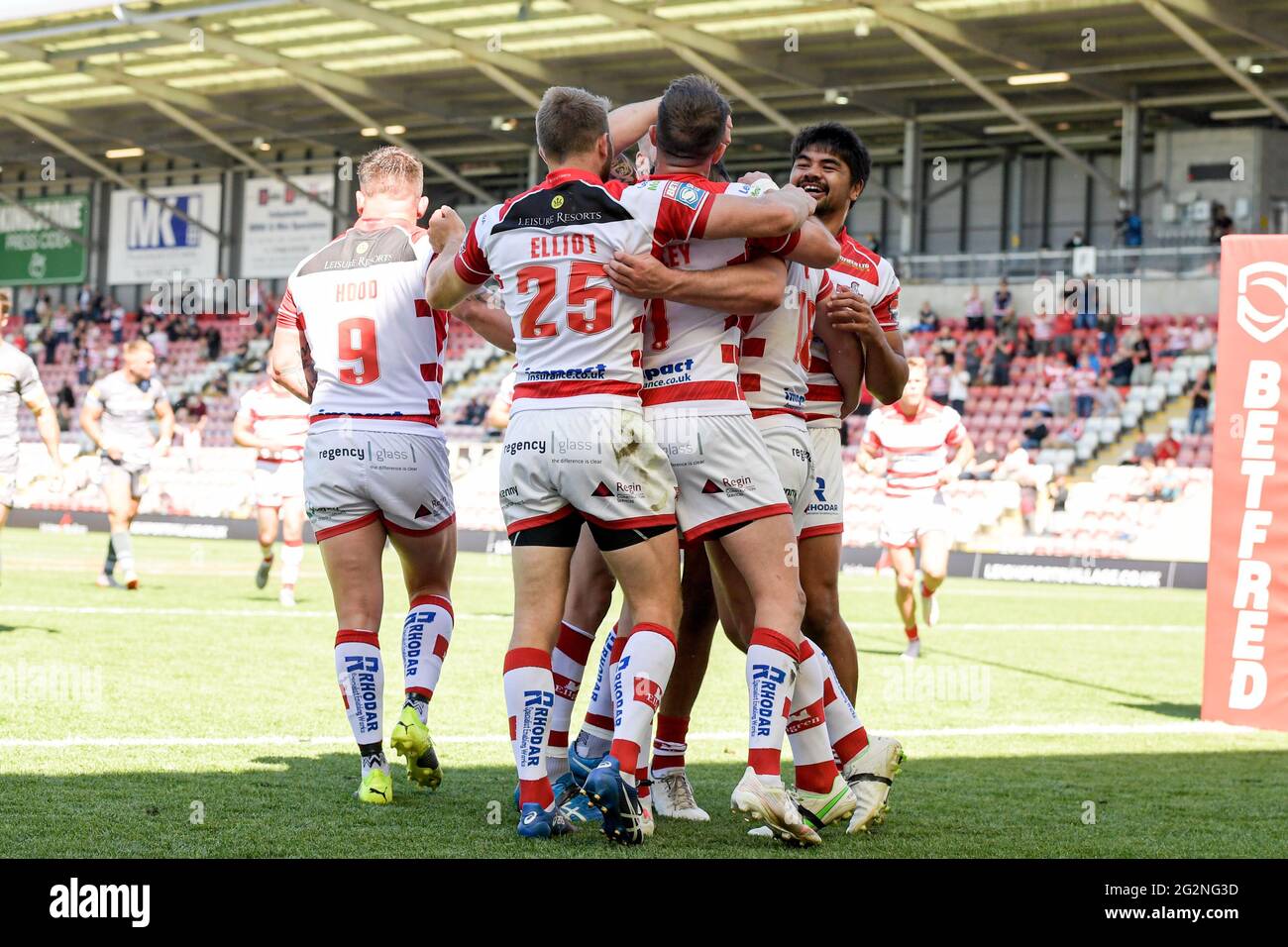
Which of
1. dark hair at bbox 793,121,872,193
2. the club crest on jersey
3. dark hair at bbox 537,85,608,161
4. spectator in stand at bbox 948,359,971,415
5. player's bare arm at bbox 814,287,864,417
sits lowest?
player's bare arm at bbox 814,287,864,417

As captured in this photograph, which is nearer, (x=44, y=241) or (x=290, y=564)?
(x=290, y=564)

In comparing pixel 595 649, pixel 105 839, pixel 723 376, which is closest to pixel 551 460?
pixel 723 376

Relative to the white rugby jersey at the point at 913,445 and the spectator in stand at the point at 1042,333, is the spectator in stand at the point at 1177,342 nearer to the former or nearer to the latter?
the spectator in stand at the point at 1042,333

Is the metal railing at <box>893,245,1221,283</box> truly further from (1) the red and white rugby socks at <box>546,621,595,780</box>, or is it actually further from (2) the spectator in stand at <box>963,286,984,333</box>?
(1) the red and white rugby socks at <box>546,621,595,780</box>

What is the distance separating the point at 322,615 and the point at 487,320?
28.6ft

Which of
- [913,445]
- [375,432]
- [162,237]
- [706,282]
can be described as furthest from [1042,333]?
[162,237]

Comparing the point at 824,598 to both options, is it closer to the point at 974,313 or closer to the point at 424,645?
the point at 424,645

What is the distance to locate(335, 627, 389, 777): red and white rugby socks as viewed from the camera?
19.2ft

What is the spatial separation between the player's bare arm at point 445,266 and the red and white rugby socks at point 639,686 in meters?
1.31

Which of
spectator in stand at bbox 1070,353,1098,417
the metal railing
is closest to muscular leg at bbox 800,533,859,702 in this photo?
spectator in stand at bbox 1070,353,1098,417

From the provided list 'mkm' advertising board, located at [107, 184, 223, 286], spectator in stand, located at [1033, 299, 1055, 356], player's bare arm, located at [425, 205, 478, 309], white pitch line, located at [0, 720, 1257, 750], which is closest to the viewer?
player's bare arm, located at [425, 205, 478, 309]

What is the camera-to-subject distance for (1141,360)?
28344 millimetres
